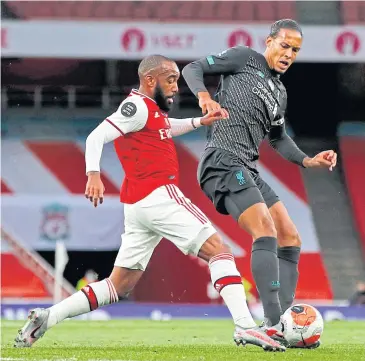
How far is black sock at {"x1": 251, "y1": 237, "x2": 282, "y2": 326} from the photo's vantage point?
237 inches

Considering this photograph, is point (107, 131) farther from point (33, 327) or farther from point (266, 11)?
point (266, 11)

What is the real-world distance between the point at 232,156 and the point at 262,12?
1367 cm

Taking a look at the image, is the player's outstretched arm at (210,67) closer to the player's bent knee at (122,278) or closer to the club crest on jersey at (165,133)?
the club crest on jersey at (165,133)

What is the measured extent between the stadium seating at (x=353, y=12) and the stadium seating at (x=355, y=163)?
2532 mm

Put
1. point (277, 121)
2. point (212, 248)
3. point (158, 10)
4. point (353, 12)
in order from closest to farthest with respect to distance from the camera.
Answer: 1. point (212, 248)
2. point (277, 121)
3. point (158, 10)
4. point (353, 12)

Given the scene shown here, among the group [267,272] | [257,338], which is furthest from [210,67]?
[257,338]

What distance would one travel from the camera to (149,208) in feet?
19.7

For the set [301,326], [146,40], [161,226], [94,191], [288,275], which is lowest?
[301,326]

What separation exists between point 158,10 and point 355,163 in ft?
16.9

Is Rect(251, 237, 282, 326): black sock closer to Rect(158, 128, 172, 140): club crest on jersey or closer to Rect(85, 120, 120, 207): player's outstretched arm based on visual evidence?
Rect(158, 128, 172, 140): club crest on jersey

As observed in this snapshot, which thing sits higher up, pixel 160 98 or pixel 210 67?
pixel 210 67

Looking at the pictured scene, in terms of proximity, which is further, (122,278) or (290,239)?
(290,239)

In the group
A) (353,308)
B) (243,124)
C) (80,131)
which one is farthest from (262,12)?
(243,124)

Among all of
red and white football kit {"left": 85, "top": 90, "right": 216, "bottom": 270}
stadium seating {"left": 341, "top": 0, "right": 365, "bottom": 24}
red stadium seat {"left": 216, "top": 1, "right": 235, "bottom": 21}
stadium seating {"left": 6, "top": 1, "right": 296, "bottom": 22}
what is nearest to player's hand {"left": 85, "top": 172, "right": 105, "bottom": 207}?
red and white football kit {"left": 85, "top": 90, "right": 216, "bottom": 270}
